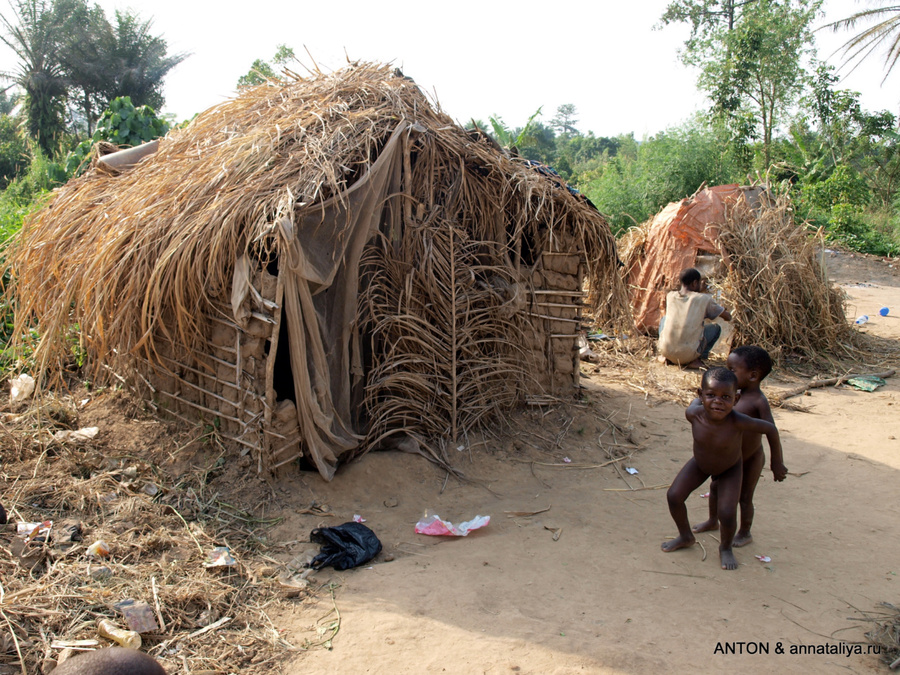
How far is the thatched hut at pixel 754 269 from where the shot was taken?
8523 mm

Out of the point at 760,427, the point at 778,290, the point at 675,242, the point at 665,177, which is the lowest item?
the point at 760,427

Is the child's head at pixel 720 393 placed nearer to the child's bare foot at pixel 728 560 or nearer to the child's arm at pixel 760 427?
the child's arm at pixel 760 427

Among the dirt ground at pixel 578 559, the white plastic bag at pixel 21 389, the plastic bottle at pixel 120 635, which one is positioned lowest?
the dirt ground at pixel 578 559

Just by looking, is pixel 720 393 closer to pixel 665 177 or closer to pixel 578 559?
pixel 578 559

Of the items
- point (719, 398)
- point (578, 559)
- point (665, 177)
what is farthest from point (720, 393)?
point (665, 177)

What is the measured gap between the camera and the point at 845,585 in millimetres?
3410

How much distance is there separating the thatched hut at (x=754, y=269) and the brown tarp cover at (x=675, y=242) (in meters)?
0.01

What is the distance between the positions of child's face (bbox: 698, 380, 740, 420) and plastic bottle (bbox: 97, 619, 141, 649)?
9.68ft

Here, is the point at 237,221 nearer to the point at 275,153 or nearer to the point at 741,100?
the point at 275,153

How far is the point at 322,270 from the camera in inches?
169

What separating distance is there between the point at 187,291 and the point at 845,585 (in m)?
4.35

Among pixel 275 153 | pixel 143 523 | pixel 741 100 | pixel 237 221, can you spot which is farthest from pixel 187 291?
pixel 741 100

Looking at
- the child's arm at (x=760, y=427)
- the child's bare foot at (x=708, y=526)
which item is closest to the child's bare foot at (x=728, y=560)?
the child's bare foot at (x=708, y=526)

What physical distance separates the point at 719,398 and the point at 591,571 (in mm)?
1207
